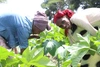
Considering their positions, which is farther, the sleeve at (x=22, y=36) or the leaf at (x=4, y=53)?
the sleeve at (x=22, y=36)

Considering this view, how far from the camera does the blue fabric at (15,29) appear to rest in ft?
7.22

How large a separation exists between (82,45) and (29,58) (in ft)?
1.03

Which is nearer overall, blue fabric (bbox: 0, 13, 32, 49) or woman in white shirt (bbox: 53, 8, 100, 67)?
woman in white shirt (bbox: 53, 8, 100, 67)

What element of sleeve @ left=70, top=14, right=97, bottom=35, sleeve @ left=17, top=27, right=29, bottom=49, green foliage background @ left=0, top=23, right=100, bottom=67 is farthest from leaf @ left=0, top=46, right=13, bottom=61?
sleeve @ left=17, top=27, right=29, bottom=49

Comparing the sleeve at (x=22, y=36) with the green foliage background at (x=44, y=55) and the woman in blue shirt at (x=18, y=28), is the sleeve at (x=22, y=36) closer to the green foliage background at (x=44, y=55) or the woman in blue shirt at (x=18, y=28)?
the woman in blue shirt at (x=18, y=28)

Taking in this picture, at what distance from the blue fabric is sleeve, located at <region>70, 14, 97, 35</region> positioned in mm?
389

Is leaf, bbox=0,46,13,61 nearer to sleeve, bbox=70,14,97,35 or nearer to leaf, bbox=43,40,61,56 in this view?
leaf, bbox=43,40,61,56

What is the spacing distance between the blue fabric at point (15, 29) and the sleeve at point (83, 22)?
0.39 meters

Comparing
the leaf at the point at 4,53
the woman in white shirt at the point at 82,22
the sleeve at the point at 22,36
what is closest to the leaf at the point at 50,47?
the woman in white shirt at the point at 82,22

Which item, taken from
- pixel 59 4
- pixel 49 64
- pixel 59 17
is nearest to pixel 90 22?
pixel 59 17

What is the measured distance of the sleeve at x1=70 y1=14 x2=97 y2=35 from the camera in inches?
75.0

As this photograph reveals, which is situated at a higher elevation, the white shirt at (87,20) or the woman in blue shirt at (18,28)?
the white shirt at (87,20)

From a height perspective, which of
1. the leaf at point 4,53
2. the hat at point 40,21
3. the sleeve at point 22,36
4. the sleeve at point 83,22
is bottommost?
the sleeve at point 22,36

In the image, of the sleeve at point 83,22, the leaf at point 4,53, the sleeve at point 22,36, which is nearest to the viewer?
the leaf at point 4,53
